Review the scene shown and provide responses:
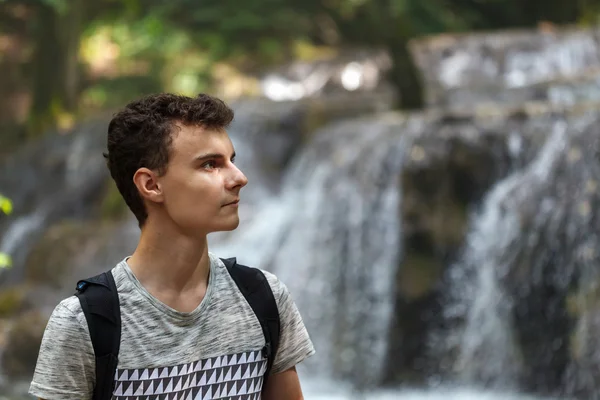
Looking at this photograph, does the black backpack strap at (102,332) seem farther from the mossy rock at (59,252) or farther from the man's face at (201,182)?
the mossy rock at (59,252)

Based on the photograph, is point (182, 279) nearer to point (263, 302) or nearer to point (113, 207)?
point (263, 302)

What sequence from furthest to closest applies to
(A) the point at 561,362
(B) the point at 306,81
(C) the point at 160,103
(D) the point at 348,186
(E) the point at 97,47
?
1. (E) the point at 97,47
2. (B) the point at 306,81
3. (D) the point at 348,186
4. (A) the point at 561,362
5. (C) the point at 160,103

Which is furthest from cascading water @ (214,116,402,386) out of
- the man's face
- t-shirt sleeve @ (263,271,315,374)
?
the man's face

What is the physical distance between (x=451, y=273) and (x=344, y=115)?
3.90m

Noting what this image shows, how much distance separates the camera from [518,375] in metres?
8.17

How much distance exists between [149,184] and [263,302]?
342 millimetres

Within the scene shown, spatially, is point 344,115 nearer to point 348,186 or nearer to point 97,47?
point 348,186

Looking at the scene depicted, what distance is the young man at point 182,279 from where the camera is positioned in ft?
5.78

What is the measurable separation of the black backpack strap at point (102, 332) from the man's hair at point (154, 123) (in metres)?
0.28

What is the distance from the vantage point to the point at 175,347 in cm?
178

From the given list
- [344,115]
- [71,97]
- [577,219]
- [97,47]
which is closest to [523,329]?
[577,219]

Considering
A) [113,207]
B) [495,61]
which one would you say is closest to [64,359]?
[113,207]

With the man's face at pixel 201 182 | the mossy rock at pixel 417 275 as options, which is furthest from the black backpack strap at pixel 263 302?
the mossy rock at pixel 417 275

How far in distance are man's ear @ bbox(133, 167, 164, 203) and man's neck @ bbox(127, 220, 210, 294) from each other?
7 centimetres
